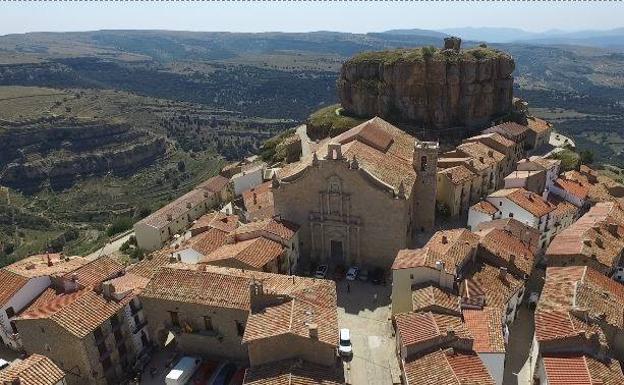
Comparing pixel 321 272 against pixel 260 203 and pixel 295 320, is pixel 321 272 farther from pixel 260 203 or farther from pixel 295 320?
pixel 260 203

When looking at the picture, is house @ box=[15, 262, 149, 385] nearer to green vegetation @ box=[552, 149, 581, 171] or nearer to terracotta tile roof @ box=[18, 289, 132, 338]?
terracotta tile roof @ box=[18, 289, 132, 338]

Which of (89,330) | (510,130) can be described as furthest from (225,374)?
(510,130)

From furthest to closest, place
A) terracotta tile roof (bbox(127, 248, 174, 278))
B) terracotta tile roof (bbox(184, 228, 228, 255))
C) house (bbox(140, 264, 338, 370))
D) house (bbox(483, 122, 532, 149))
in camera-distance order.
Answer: house (bbox(483, 122, 532, 149)) < terracotta tile roof (bbox(184, 228, 228, 255)) < terracotta tile roof (bbox(127, 248, 174, 278)) < house (bbox(140, 264, 338, 370))

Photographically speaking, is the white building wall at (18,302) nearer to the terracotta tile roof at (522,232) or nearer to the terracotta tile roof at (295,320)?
the terracotta tile roof at (295,320)

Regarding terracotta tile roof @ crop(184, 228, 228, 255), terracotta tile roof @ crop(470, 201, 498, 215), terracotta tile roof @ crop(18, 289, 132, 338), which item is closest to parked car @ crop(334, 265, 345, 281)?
terracotta tile roof @ crop(184, 228, 228, 255)

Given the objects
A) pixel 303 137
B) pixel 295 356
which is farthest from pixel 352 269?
pixel 303 137

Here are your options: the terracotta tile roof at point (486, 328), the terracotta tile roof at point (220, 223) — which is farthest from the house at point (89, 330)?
the terracotta tile roof at point (486, 328)

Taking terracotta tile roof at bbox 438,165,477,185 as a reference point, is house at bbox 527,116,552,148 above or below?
below
